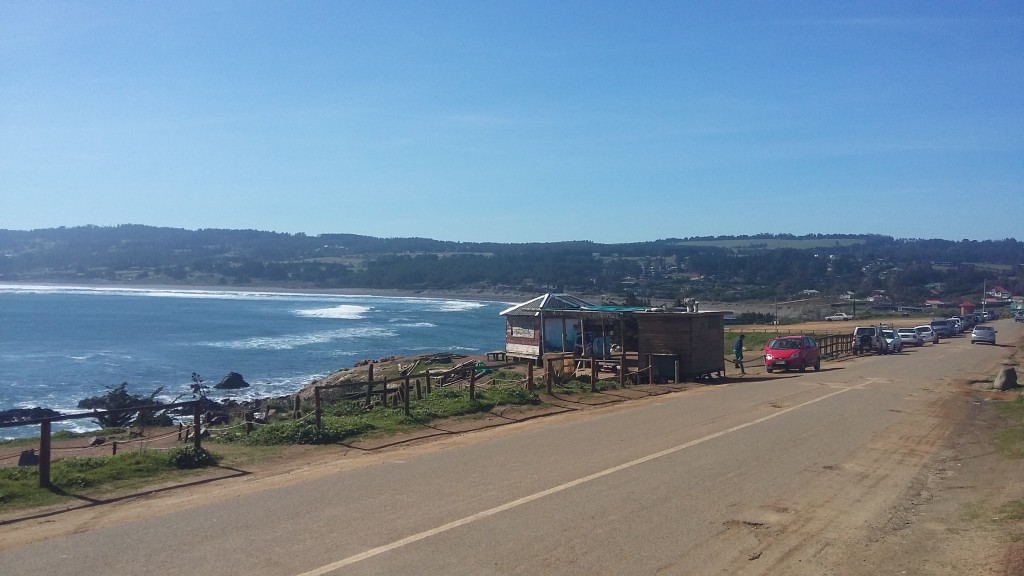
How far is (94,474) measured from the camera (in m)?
10.3

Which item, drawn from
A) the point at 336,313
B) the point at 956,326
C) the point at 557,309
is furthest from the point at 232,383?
the point at 336,313

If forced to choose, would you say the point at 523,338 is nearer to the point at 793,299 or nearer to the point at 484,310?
the point at 484,310

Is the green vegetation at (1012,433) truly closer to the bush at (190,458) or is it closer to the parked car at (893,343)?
the bush at (190,458)

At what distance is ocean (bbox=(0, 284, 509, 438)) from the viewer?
49.3m

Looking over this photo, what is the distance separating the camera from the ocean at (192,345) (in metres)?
49.3

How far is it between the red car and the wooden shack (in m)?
3.61

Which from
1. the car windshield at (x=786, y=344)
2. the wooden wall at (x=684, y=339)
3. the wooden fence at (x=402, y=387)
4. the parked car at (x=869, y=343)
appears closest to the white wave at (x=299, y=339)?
the wooden fence at (x=402, y=387)

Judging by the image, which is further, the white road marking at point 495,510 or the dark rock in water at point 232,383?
the dark rock in water at point 232,383

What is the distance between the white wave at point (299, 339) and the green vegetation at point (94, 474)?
66.6 m

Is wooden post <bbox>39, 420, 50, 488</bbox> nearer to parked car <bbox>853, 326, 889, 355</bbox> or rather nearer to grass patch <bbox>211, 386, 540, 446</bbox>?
grass patch <bbox>211, 386, 540, 446</bbox>

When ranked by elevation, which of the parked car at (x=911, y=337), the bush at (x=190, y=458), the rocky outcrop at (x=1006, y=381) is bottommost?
the parked car at (x=911, y=337)

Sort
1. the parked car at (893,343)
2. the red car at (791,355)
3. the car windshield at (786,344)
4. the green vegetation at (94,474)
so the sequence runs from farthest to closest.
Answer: the parked car at (893,343), the car windshield at (786,344), the red car at (791,355), the green vegetation at (94,474)

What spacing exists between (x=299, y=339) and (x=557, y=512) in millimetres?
78384

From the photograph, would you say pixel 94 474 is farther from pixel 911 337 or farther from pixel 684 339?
pixel 911 337
